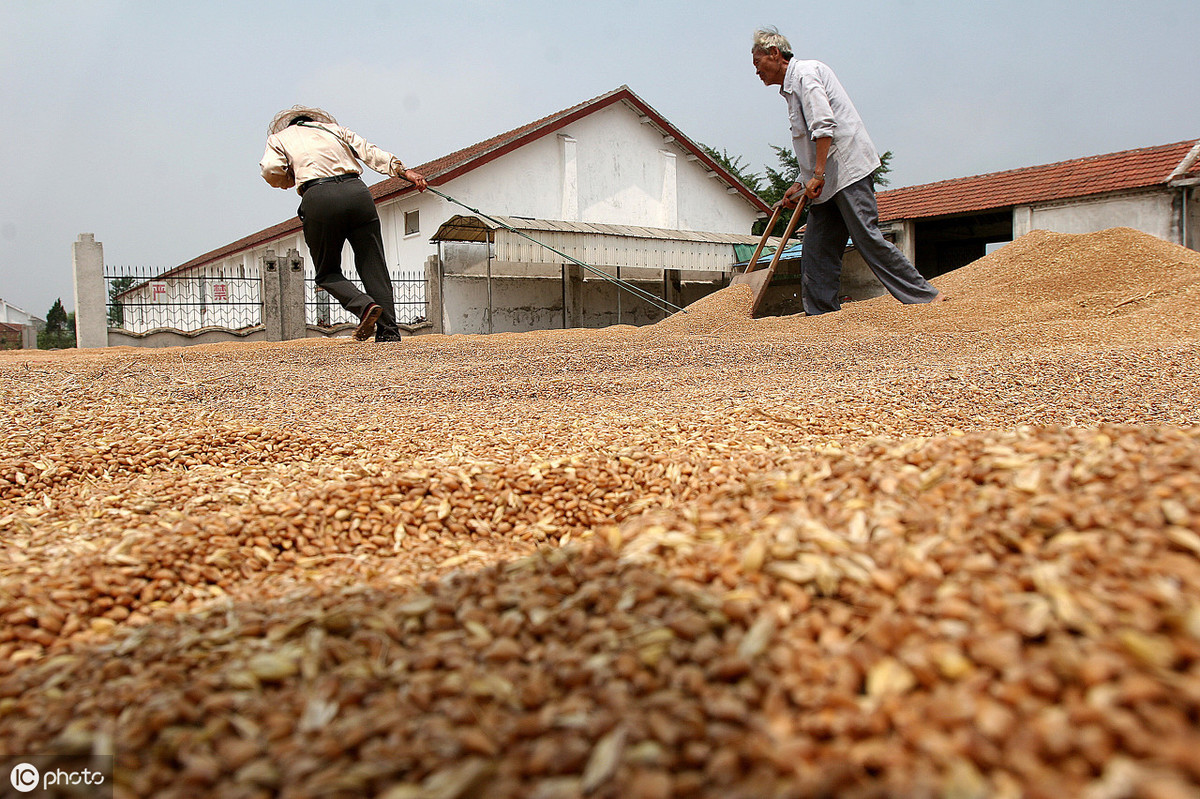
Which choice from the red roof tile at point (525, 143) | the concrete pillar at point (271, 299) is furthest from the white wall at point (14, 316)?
the concrete pillar at point (271, 299)

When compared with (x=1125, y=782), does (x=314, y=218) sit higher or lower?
higher

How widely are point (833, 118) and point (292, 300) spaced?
7764 millimetres

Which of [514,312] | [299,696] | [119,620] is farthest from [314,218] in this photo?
[514,312]

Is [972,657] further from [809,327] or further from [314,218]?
[314,218]

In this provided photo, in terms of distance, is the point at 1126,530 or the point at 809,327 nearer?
the point at 1126,530

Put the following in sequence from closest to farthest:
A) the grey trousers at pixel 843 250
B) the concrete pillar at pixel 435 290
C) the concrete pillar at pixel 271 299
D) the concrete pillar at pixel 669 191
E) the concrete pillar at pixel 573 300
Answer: the grey trousers at pixel 843 250 → the concrete pillar at pixel 271 299 → the concrete pillar at pixel 435 290 → the concrete pillar at pixel 573 300 → the concrete pillar at pixel 669 191

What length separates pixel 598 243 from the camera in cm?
1307

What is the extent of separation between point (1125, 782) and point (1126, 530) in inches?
19.9

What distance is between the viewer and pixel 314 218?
5.65 meters

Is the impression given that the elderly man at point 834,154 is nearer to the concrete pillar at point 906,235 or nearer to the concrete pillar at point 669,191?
the concrete pillar at point 906,235

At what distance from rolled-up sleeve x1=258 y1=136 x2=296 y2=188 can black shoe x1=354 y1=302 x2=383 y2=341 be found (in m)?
1.12

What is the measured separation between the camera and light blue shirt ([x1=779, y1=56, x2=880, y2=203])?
5324 millimetres
